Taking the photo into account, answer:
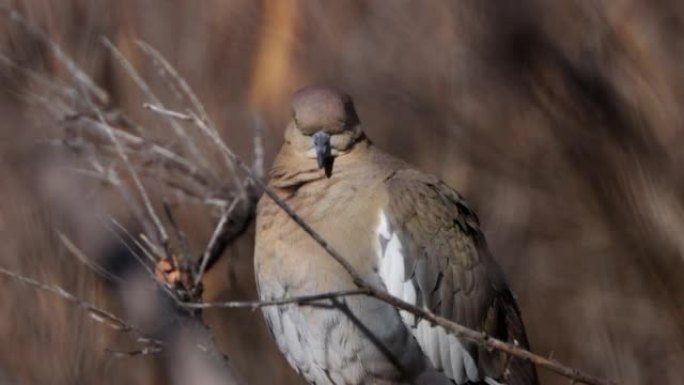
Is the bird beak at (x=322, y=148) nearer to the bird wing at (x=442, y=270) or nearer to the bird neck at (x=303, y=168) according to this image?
the bird neck at (x=303, y=168)

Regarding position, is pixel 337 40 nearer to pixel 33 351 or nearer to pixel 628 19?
pixel 628 19

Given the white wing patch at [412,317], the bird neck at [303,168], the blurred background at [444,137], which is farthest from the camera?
the blurred background at [444,137]

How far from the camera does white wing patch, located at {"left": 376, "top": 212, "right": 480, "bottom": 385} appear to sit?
412 centimetres

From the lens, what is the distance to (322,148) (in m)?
4.23

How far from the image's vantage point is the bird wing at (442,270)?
13.6 feet

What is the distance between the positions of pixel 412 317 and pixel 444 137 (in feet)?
6.73

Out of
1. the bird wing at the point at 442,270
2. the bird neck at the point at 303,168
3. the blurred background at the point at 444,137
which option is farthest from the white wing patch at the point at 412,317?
the blurred background at the point at 444,137

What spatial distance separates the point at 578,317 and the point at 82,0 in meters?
2.13

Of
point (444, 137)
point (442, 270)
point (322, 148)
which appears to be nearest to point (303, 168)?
point (322, 148)

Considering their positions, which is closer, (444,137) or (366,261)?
(366,261)

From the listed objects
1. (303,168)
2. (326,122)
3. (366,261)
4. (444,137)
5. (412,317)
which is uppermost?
(326,122)

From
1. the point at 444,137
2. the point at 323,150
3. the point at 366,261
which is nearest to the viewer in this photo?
the point at 366,261

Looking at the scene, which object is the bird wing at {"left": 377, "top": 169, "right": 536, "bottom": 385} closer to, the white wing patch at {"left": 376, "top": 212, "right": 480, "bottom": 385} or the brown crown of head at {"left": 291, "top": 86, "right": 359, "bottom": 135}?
the white wing patch at {"left": 376, "top": 212, "right": 480, "bottom": 385}

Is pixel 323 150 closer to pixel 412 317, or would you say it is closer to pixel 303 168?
pixel 303 168
